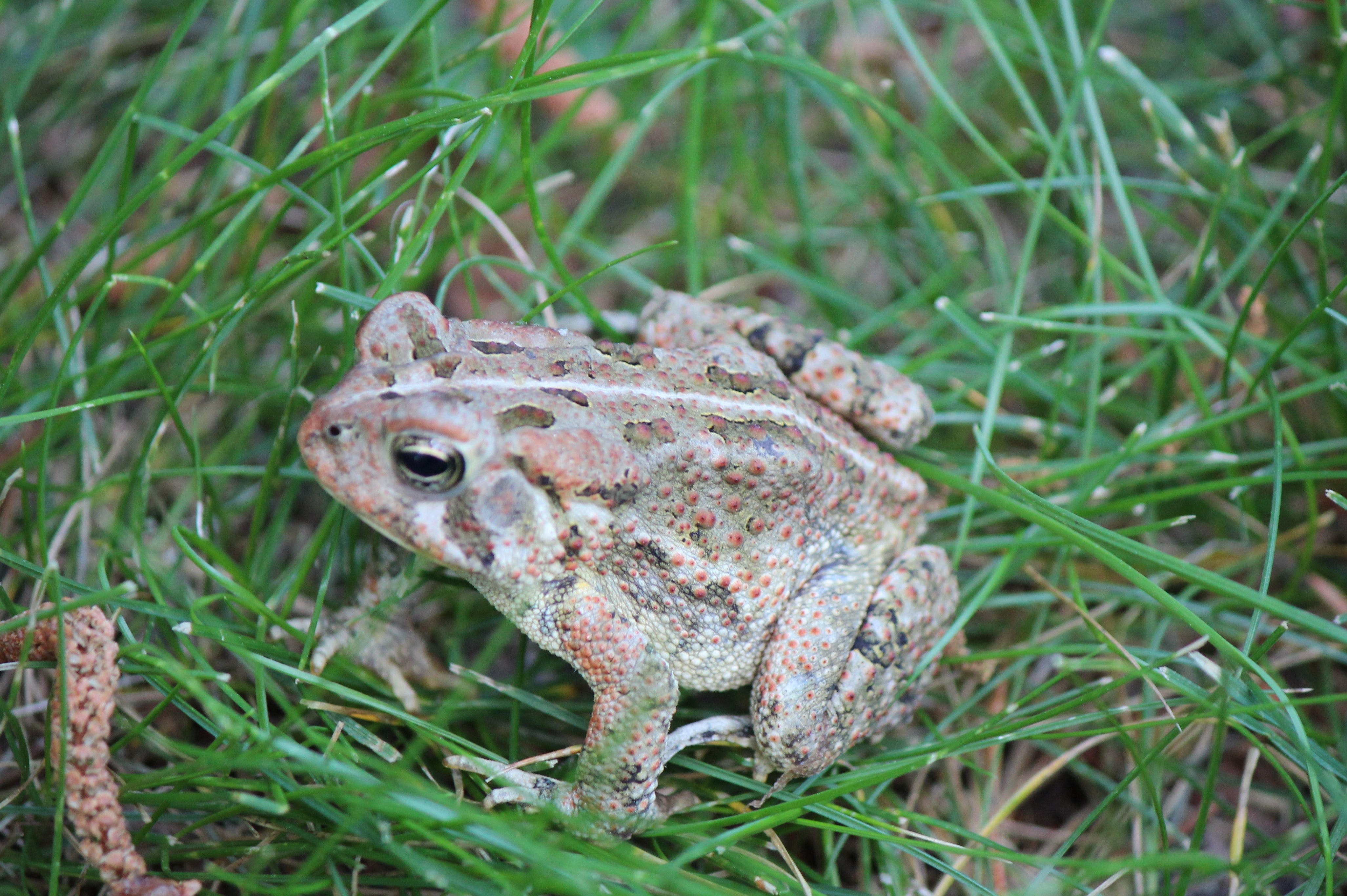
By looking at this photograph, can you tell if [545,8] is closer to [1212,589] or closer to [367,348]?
[367,348]

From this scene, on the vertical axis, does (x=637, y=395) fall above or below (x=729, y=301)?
above

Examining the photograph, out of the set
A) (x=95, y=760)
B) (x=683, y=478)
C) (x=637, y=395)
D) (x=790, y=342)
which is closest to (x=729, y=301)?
(x=790, y=342)

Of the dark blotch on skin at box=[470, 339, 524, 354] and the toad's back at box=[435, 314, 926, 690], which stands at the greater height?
the dark blotch on skin at box=[470, 339, 524, 354]

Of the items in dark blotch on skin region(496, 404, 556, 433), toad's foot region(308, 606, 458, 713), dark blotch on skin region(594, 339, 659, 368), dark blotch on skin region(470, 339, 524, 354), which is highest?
dark blotch on skin region(470, 339, 524, 354)

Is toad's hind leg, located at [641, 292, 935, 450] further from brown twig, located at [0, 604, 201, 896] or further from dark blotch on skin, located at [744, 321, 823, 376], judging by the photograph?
brown twig, located at [0, 604, 201, 896]

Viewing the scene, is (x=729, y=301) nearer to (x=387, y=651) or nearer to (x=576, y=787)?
(x=387, y=651)

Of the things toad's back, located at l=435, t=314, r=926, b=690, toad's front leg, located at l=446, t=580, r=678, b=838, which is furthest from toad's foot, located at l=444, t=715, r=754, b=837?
toad's back, located at l=435, t=314, r=926, b=690
